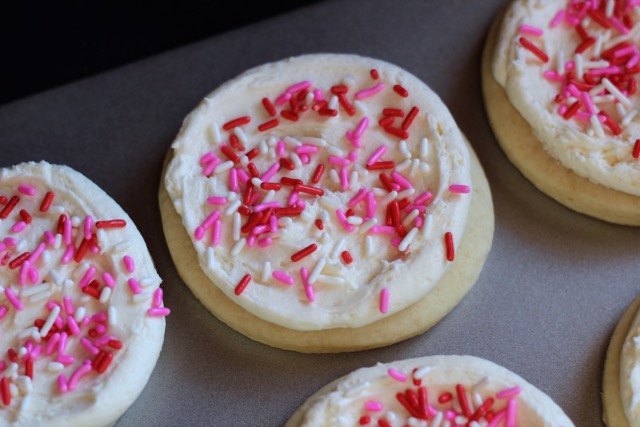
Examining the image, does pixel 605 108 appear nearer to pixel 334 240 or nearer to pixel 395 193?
pixel 395 193

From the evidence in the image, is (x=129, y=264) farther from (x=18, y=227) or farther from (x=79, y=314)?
(x=18, y=227)

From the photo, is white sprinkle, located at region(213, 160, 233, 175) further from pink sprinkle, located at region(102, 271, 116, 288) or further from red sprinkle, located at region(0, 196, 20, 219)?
red sprinkle, located at region(0, 196, 20, 219)

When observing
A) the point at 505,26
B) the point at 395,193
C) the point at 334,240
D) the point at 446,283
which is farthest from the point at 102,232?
the point at 505,26

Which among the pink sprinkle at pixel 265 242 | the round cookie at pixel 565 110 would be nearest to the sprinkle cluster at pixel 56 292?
the pink sprinkle at pixel 265 242

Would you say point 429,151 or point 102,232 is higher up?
point 429,151

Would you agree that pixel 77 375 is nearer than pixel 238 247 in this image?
Yes

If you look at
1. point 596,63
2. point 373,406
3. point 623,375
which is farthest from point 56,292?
point 596,63

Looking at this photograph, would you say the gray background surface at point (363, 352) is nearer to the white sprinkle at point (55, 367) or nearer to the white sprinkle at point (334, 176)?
the white sprinkle at point (55, 367)
